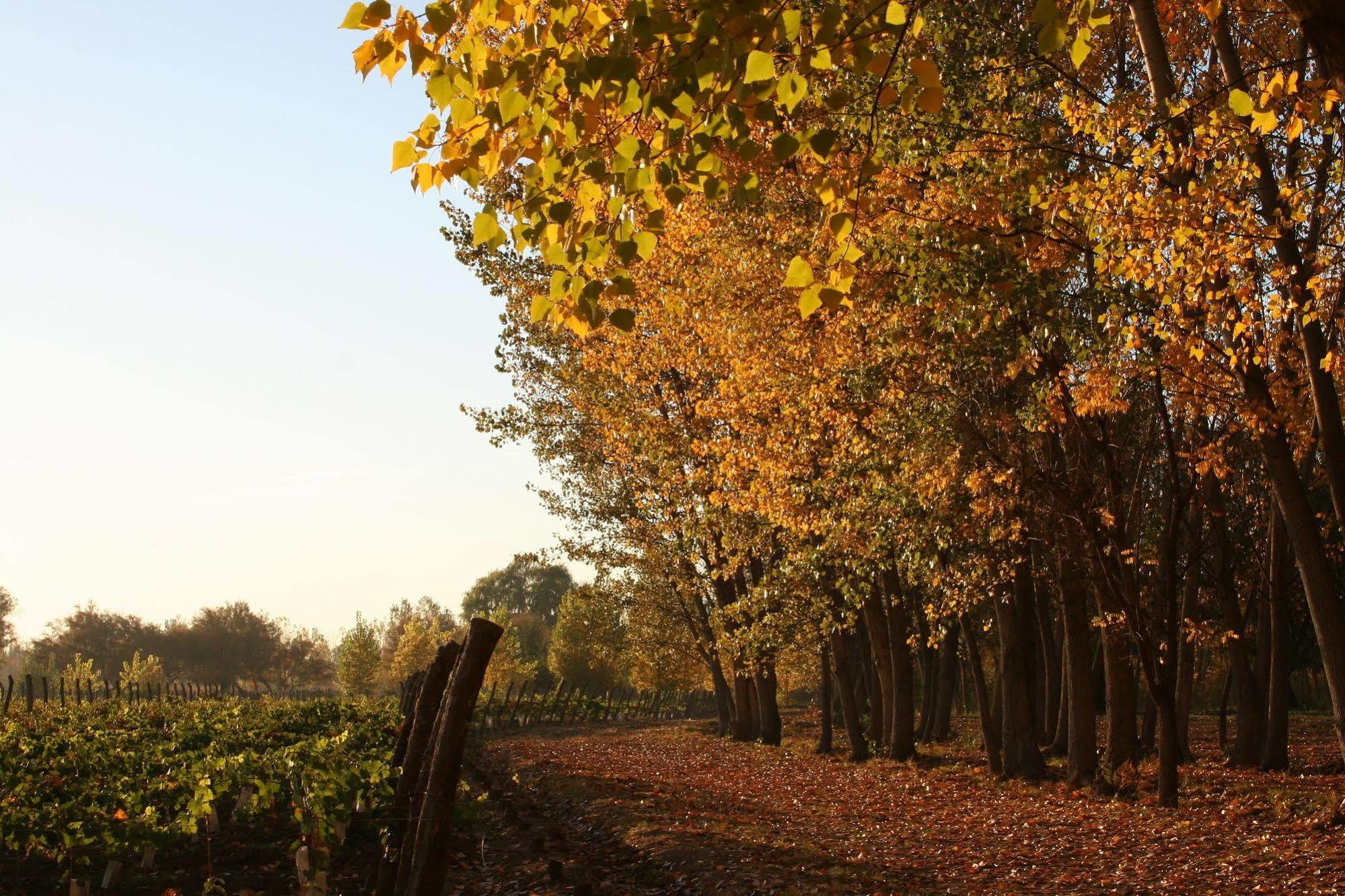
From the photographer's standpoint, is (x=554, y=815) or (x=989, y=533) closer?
(x=989, y=533)

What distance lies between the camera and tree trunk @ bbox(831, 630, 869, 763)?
2303cm

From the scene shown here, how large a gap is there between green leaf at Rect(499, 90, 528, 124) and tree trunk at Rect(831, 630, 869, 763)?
64.2 feet

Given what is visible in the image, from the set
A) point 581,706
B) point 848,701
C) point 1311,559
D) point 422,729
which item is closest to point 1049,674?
point 848,701

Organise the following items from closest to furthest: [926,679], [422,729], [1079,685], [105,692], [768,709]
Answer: [422,729]
[1079,685]
[768,709]
[926,679]
[105,692]

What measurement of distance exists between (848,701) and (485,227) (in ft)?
68.2

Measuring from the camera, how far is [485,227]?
4391mm

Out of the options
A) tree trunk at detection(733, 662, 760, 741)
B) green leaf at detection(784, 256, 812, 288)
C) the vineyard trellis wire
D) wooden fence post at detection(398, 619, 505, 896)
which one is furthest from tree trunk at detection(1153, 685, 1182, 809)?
the vineyard trellis wire

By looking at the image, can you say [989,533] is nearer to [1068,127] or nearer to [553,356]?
[1068,127]

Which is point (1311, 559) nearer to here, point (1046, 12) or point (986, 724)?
point (1046, 12)

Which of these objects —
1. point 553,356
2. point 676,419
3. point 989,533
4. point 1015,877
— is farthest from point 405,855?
point 553,356

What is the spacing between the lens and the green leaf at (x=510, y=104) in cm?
439

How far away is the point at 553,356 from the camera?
86.1 feet

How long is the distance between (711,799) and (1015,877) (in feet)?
22.5

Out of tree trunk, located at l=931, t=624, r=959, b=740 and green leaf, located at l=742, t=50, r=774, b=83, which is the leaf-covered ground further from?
tree trunk, located at l=931, t=624, r=959, b=740
